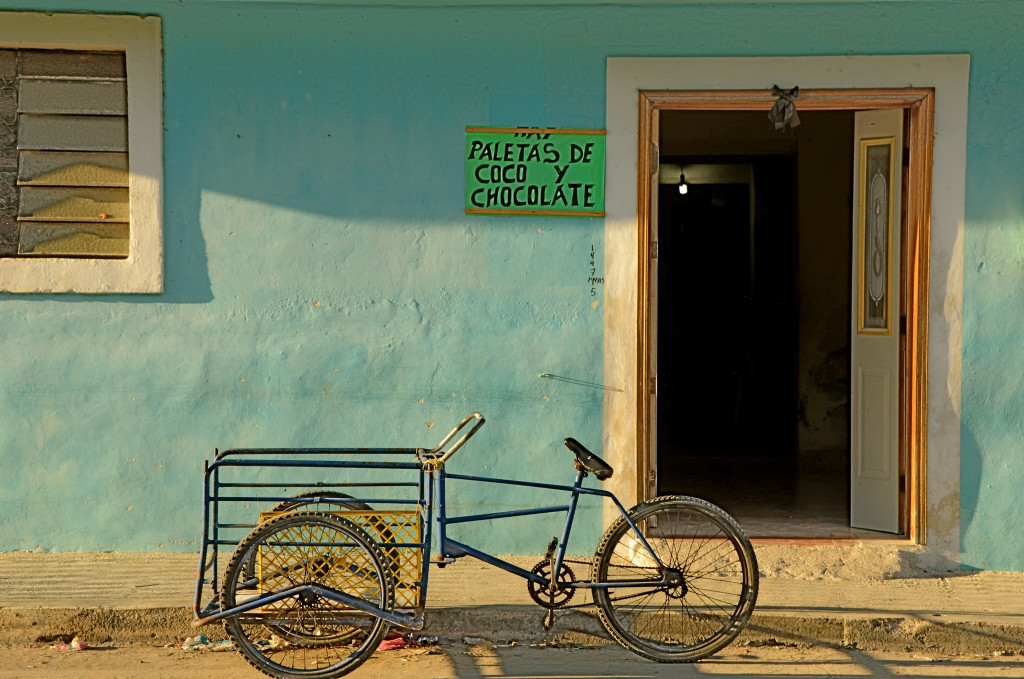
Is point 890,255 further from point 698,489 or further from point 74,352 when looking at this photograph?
point 74,352

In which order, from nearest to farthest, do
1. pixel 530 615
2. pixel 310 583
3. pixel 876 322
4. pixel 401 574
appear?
1. pixel 310 583
2. pixel 401 574
3. pixel 530 615
4. pixel 876 322

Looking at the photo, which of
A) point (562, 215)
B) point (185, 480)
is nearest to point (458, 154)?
point (562, 215)

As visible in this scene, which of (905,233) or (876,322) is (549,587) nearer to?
(876,322)

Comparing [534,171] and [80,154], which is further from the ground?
[80,154]

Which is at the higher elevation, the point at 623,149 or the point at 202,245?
the point at 623,149

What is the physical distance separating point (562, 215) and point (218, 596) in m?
3.00

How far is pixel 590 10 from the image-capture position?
671cm

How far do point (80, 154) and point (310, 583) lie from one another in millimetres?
3322

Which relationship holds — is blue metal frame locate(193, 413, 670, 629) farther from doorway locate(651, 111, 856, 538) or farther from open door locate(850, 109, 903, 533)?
doorway locate(651, 111, 856, 538)

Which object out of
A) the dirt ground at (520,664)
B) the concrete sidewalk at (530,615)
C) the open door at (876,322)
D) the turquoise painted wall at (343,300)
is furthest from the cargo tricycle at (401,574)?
the open door at (876,322)

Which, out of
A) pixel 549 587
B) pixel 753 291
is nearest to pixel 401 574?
pixel 549 587

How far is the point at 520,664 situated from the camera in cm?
530

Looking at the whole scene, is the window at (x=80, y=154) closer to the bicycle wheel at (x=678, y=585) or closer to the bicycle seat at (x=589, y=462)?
the bicycle seat at (x=589, y=462)

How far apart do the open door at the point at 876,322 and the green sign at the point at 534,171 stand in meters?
1.67
